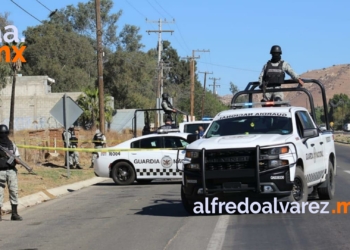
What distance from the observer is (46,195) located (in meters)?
17.5

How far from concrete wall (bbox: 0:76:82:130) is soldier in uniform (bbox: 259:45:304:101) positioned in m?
47.7

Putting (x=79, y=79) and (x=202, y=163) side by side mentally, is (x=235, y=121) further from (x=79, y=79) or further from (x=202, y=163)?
(x=79, y=79)

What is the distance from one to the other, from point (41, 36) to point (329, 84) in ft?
449

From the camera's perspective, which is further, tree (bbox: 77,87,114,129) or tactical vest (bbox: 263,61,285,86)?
tree (bbox: 77,87,114,129)

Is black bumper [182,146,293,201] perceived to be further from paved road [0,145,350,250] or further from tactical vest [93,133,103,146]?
tactical vest [93,133,103,146]

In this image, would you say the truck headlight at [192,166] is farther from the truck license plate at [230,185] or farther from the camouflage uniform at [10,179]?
the camouflage uniform at [10,179]

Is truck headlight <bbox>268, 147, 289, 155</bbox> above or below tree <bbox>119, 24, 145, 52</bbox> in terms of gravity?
below

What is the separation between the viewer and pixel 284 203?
11.9m

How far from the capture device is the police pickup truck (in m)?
10.7

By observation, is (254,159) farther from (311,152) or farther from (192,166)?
(311,152)

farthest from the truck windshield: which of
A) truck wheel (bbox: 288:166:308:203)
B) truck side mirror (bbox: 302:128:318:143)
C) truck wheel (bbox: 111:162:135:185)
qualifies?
truck wheel (bbox: 111:162:135:185)

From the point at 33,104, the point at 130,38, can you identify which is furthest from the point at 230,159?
the point at 130,38

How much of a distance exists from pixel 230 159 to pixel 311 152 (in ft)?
6.76

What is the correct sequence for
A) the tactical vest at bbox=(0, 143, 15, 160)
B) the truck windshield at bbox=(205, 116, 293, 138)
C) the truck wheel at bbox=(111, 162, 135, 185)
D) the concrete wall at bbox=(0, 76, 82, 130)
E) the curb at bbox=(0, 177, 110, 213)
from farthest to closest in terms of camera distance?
the concrete wall at bbox=(0, 76, 82, 130) → the truck wheel at bbox=(111, 162, 135, 185) → the curb at bbox=(0, 177, 110, 213) → the tactical vest at bbox=(0, 143, 15, 160) → the truck windshield at bbox=(205, 116, 293, 138)
